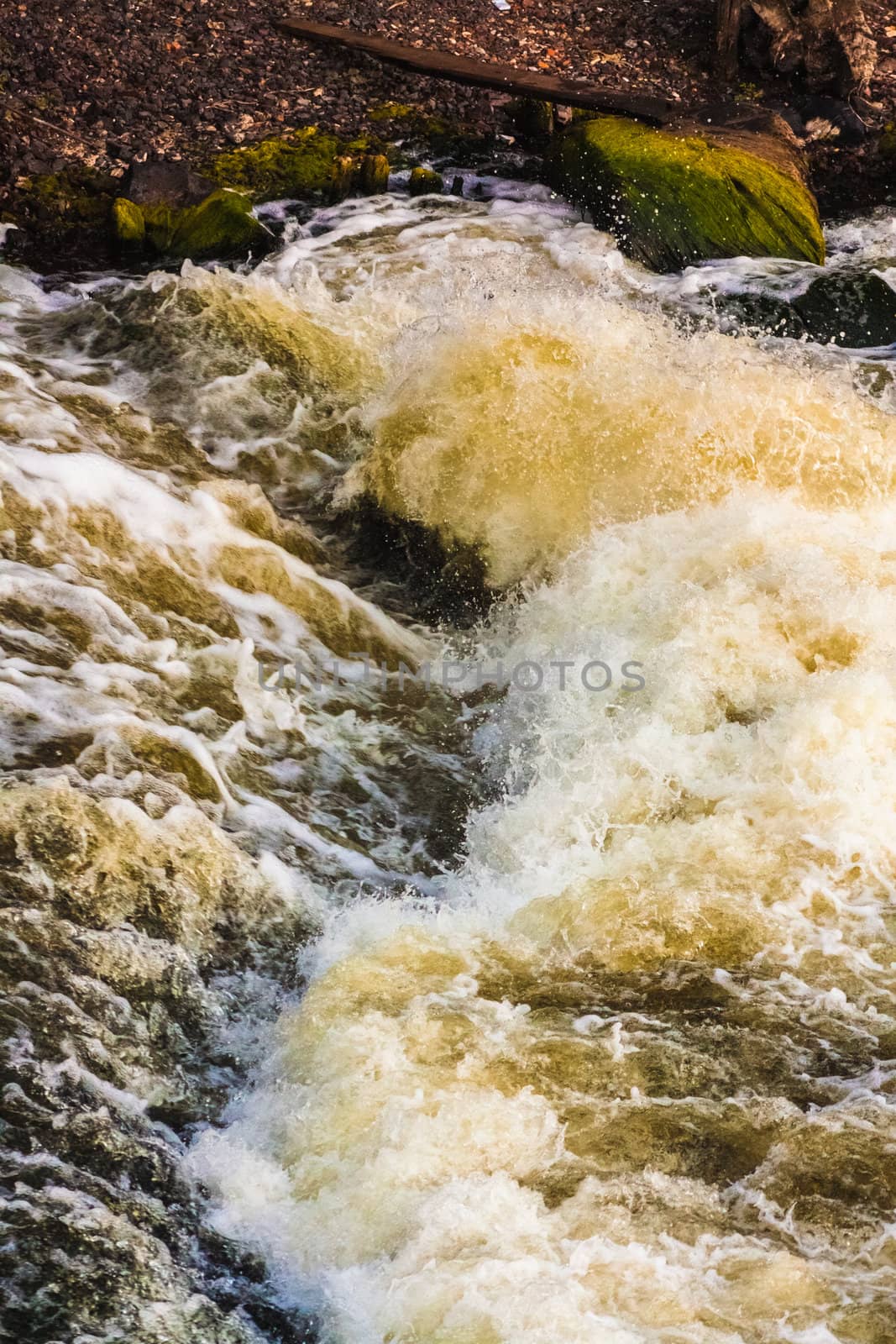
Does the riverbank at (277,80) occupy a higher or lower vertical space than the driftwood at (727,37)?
lower

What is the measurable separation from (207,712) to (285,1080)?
1.82m

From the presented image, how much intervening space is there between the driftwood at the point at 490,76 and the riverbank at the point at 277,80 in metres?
0.14

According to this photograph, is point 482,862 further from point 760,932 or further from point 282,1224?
point 282,1224

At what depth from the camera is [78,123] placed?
1019cm

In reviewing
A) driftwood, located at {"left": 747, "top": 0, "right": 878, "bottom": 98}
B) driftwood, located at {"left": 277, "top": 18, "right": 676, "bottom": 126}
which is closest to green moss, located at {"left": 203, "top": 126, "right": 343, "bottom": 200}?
driftwood, located at {"left": 277, "top": 18, "right": 676, "bottom": 126}

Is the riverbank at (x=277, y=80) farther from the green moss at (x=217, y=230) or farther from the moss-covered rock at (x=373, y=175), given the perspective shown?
the moss-covered rock at (x=373, y=175)

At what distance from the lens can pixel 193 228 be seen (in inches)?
363

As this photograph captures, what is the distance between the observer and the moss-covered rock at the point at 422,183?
10234 mm

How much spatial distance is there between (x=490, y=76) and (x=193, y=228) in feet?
11.3

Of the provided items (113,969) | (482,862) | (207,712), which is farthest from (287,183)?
(113,969)

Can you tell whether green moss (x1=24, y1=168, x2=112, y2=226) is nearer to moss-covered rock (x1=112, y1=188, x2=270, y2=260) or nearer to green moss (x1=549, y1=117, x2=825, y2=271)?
moss-covered rock (x1=112, y1=188, x2=270, y2=260)

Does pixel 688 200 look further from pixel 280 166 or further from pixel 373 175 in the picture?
pixel 280 166

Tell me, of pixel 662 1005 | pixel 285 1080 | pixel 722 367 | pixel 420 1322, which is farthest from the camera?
pixel 722 367

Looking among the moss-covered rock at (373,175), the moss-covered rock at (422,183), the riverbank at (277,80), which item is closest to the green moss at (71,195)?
the riverbank at (277,80)
